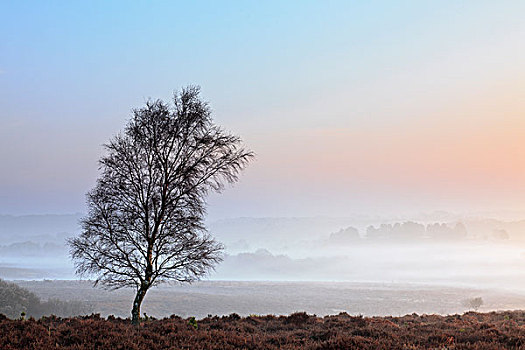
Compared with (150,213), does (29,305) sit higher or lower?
lower

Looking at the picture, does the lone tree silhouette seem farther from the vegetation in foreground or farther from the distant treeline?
the distant treeline

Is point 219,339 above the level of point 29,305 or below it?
above

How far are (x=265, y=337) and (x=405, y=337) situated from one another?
4841 millimetres

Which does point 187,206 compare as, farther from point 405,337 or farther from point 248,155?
point 405,337

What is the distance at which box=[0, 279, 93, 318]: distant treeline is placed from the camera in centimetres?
5810

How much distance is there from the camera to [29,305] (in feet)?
206

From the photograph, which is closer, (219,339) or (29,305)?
(219,339)

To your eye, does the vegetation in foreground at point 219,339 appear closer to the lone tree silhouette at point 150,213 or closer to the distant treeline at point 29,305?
the lone tree silhouette at point 150,213

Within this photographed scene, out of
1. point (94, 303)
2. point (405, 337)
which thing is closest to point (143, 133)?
point (405, 337)

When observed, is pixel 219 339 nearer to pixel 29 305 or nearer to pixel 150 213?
pixel 150 213

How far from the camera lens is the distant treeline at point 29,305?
5810cm

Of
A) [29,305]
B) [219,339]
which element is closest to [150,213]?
[219,339]

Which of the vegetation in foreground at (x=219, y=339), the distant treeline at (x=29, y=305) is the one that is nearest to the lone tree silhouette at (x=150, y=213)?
the vegetation in foreground at (x=219, y=339)

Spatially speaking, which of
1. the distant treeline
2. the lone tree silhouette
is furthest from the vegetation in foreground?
the distant treeline
